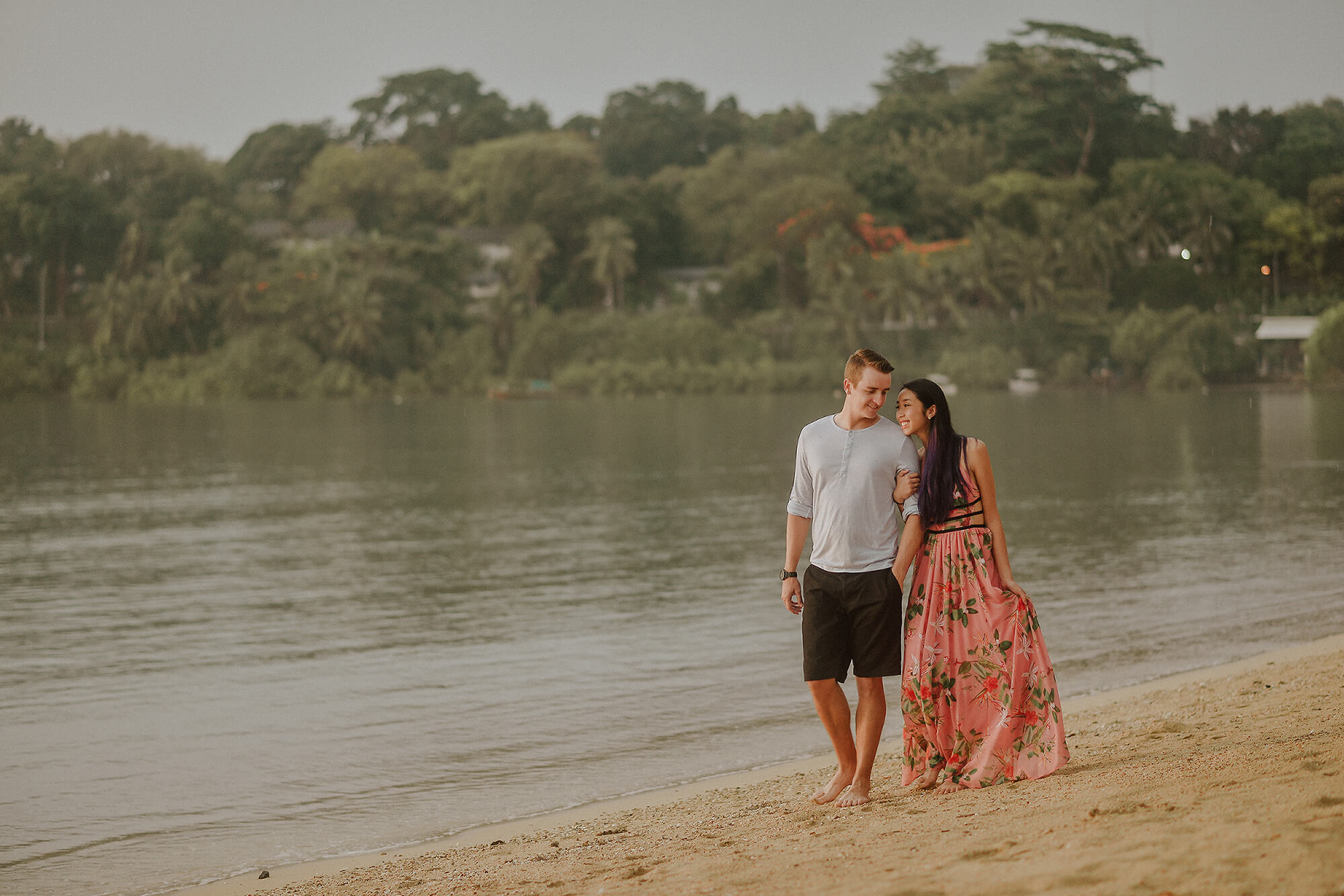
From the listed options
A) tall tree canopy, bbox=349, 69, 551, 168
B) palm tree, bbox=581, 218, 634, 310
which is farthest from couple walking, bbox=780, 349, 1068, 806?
tall tree canopy, bbox=349, 69, 551, 168

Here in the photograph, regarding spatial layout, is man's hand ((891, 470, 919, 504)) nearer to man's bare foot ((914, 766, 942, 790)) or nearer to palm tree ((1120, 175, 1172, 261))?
man's bare foot ((914, 766, 942, 790))

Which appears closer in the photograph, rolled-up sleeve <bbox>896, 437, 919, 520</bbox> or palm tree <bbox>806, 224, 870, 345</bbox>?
rolled-up sleeve <bbox>896, 437, 919, 520</bbox>

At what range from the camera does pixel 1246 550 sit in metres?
17.1

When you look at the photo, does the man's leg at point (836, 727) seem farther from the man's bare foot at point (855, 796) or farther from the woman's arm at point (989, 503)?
the woman's arm at point (989, 503)

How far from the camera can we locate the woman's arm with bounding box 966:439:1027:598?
5762 millimetres

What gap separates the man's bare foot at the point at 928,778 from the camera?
602 centimetres

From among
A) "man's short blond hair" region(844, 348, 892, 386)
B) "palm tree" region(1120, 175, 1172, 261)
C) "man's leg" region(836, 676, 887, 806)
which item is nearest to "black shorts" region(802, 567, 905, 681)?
"man's leg" region(836, 676, 887, 806)

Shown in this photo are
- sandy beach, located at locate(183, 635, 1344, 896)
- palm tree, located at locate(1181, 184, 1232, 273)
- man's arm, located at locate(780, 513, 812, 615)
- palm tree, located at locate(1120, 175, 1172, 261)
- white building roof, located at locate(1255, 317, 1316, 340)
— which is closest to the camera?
sandy beach, located at locate(183, 635, 1344, 896)

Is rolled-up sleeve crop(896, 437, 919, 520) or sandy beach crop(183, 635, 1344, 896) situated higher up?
rolled-up sleeve crop(896, 437, 919, 520)

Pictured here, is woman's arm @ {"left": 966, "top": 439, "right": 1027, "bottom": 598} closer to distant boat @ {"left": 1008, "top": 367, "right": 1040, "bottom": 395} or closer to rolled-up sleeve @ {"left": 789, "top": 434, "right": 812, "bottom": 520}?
rolled-up sleeve @ {"left": 789, "top": 434, "right": 812, "bottom": 520}

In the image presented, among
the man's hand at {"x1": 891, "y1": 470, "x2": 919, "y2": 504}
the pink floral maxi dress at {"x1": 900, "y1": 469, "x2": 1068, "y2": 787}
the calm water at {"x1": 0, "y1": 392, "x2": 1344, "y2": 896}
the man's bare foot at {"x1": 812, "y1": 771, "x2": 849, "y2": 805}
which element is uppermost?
the man's hand at {"x1": 891, "y1": 470, "x2": 919, "y2": 504}

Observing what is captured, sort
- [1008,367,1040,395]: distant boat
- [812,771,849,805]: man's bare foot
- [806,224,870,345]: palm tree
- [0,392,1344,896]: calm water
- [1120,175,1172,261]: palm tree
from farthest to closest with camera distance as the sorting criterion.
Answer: [1120,175,1172,261]: palm tree
[806,224,870,345]: palm tree
[1008,367,1040,395]: distant boat
[0,392,1344,896]: calm water
[812,771,849,805]: man's bare foot

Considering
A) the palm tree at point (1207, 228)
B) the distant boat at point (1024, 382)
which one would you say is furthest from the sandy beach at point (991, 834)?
the palm tree at point (1207, 228)

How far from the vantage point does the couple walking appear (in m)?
5.76
